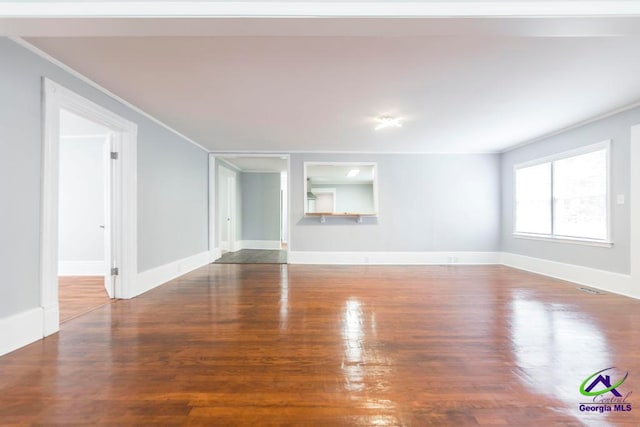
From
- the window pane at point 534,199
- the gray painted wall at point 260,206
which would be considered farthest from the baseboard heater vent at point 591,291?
the gray painted wall at point 260,206

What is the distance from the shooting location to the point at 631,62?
2373 mm

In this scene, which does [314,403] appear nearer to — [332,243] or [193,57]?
[193,57]

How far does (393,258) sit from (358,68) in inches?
167

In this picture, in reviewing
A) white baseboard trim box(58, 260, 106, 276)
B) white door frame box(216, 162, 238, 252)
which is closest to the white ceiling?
white baseboard trim box(58, 260, 106, 276)

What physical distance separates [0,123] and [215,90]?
1.63m

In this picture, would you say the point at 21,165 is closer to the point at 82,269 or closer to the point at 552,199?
the point at 82,269

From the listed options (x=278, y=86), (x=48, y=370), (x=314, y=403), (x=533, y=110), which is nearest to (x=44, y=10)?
(x=278, y=86)

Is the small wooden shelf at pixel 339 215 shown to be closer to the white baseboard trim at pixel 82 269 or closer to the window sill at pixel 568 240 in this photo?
the window sill at pixel 568 240

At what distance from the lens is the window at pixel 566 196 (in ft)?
12.6

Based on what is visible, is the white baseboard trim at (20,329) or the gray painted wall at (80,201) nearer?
the white baseboard trim at (20,329)

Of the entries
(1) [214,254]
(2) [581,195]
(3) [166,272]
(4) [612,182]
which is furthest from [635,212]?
(1) [214,254]

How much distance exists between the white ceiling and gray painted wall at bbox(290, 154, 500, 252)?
1.75m

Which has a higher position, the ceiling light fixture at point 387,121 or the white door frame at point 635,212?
the ceiling light fixture at point 387,121

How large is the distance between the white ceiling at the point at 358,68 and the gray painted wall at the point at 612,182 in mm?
262
